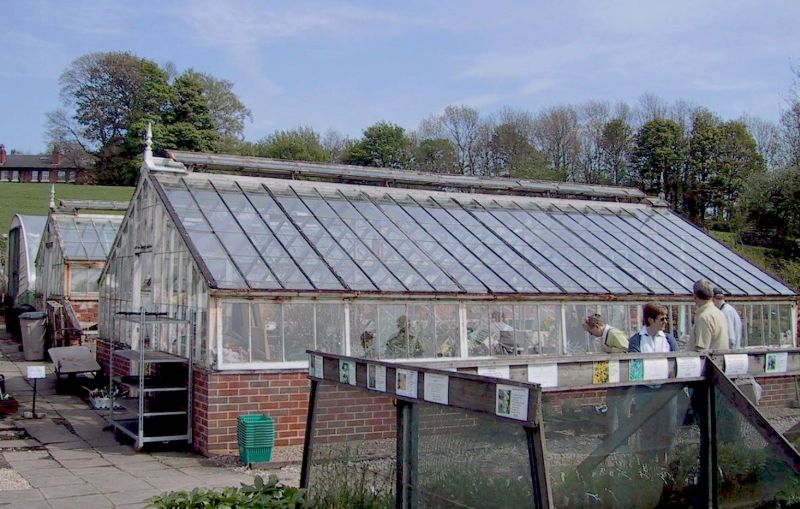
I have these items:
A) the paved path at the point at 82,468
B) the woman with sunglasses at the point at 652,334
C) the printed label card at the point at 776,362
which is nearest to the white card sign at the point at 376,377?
the printed label card at the point at 776,362

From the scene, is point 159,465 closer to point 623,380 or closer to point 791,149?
point 623,380

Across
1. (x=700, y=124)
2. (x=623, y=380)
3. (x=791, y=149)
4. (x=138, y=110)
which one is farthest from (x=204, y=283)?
(x=138, y=110)

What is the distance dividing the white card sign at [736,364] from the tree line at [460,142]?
37.5m

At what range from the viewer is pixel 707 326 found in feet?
25.6

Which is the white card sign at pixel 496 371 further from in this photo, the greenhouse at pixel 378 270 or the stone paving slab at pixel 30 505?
the greenhouse at pixel 378 270

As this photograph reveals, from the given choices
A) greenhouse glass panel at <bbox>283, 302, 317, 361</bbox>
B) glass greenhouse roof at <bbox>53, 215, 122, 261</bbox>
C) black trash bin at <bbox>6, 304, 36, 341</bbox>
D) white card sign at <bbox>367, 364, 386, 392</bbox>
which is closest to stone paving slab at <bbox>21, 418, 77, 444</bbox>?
greenhouse glass panel at <bbox>283, 302, 317, 361</bbox>

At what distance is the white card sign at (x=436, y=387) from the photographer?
457 cm

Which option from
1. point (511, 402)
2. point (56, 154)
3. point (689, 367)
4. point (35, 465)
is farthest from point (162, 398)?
point (56, 154)

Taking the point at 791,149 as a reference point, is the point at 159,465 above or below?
below

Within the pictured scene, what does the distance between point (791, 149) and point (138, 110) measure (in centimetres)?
4289

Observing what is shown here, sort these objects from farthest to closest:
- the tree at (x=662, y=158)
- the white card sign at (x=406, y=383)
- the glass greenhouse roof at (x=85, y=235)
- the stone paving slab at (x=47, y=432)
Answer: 1. the tree at (x=662, y=158)
2. the glass greenhouse roof at (x=85, y=235)
3. the stone paving slab at (x=47, y=432)
4. the white card sign at (x=406, y=383)

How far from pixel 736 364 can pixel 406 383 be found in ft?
8.06

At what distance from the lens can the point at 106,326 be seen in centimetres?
1570

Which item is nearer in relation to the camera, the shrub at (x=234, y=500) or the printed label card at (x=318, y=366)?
the shrub at (x=234, y=500)
